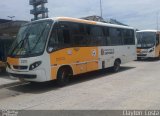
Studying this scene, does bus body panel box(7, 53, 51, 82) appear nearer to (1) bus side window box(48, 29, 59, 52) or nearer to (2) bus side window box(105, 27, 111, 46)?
(1) bus side window box(48, 29, 59, 52)

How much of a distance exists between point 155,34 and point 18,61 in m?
15.6

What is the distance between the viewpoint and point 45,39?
10531mm

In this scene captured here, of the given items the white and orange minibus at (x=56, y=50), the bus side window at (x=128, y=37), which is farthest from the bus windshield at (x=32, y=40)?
the bus side window at (x=128, y=37)

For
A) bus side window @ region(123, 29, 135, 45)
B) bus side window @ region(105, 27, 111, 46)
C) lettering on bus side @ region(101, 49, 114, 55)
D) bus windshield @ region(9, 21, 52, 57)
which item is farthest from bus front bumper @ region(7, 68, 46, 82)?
bus side window @ region(123, 29, 135, 45)

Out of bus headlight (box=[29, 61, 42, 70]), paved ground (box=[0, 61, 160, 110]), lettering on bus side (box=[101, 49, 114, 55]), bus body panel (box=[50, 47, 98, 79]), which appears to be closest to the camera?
paved ground (box=[0, 61, 160, 110])

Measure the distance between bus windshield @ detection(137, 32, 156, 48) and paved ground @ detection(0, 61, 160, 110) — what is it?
38.0 feet

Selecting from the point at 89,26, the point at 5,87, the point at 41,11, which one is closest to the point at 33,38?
the point at 5,87

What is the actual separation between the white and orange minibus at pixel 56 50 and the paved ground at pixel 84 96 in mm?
695

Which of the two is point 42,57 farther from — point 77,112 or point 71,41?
point 77,112

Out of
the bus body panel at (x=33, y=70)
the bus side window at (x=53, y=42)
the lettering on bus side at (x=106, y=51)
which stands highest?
the bus side window at (x=53, y=42)

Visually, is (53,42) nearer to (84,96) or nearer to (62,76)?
(62,76)

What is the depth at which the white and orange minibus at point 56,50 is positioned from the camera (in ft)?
34.3

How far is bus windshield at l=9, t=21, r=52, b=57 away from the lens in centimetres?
1055

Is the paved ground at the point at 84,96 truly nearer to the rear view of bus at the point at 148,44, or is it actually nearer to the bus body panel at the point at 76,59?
the bus body panel at the point at 76,59
